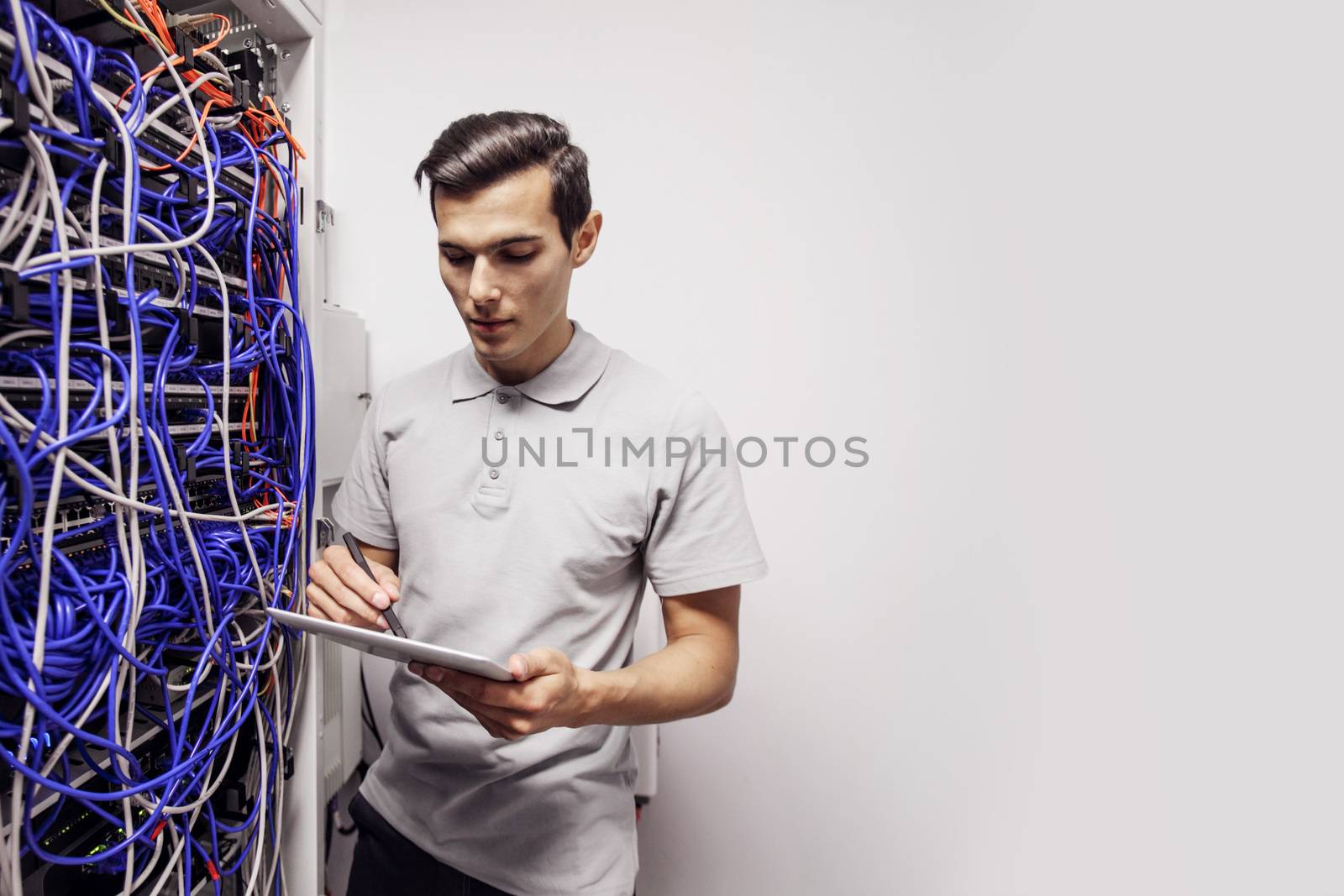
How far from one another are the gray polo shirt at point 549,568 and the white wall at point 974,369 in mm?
516

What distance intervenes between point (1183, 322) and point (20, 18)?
164 cm

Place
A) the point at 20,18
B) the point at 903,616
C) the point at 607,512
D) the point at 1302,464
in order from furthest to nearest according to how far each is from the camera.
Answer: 1. the point at 903,616
2. the point at 1302,464
3. the point at 607,512
4. the point at 20,18

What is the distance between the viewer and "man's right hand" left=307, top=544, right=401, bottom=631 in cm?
72

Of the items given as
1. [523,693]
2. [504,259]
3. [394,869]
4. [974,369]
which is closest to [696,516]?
[523,693]

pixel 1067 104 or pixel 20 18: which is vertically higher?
pixel 1067 104

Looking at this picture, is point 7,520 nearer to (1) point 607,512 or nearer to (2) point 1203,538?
(1) point 607,512

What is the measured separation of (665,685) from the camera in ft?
2.40

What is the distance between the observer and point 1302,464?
3.56ft

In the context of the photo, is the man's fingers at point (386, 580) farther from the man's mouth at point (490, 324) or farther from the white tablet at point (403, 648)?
the man's mouth at point (490, 324)

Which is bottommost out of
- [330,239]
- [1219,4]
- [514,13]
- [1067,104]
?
[330,239]

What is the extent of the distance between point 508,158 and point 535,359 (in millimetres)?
258

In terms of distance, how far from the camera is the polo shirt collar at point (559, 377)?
0.85 metres

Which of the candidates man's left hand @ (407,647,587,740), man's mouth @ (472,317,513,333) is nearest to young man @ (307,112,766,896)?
man's mouth @ (472,317,513,333)

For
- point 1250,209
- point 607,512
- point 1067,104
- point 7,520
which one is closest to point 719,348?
point 607,512
